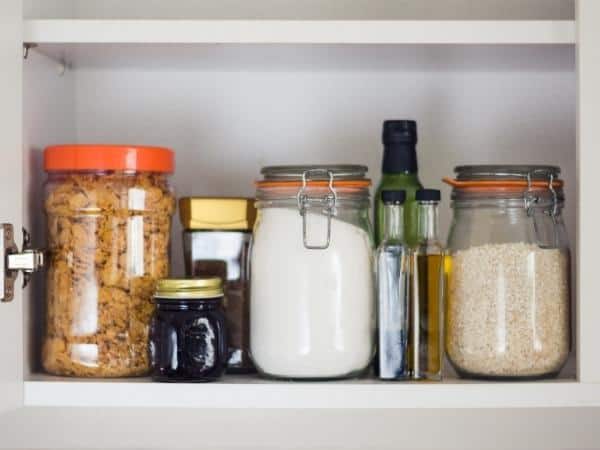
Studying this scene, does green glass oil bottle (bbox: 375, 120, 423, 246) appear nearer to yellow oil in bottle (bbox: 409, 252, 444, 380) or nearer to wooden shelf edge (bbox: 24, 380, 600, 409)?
yellow oil in bottle (bbox: 409, 252, 444, 380)

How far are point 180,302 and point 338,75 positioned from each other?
41 centimetres

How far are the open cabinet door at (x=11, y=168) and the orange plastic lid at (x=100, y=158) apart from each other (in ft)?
0.20

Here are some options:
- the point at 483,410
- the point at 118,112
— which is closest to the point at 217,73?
the point at 118,112

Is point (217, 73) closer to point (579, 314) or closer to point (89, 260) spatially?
point (89, 260)

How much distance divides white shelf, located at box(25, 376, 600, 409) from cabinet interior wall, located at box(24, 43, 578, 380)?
10.5 inches

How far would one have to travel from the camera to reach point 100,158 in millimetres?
943

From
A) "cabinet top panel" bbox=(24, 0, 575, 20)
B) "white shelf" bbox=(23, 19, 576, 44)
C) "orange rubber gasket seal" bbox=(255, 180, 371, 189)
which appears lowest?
"orange rubber gasket seal" bbox=(255, 180, 371, 189)

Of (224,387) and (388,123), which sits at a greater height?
(388,123)

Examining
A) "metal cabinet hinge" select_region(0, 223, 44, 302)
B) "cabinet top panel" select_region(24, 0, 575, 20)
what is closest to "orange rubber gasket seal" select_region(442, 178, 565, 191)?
"cabinet top panel" select_region(24, 0, 575, 20)

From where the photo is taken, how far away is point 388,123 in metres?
1.01

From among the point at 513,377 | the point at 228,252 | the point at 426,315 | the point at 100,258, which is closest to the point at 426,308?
the point at 426,315

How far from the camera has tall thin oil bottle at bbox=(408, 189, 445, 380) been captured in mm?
954

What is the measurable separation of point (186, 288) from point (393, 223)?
22 cm

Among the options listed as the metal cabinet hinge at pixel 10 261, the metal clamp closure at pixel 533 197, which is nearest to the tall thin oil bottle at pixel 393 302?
the metal clamp closure at pixel 533 197
